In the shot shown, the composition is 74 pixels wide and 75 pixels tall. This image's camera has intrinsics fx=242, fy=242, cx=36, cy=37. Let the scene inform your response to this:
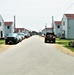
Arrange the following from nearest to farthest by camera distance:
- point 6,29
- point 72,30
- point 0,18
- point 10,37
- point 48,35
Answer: point 10,37 < point 48,35 < point 72,30 < point 0,18 < point 6,29

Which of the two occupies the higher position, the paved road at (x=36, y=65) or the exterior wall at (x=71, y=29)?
the exterior wall at (x=71, y=29)

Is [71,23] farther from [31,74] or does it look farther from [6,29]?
[31,74]

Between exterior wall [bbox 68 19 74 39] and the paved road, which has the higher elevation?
exterior wall [bbox 68 19 74 39]

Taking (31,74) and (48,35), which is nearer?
(31,74)

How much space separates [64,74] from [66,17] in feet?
192

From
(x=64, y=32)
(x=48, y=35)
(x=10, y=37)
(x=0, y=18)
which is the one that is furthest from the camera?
(x=0, y=18)

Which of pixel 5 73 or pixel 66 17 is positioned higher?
pixel 66 17

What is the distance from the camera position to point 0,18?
7756 cm

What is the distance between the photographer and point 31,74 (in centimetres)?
984

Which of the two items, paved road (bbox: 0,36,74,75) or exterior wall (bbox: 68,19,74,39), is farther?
exterior wall (bbox: 68,19,74,39)

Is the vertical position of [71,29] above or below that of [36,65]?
above

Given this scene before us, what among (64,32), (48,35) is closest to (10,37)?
(48,35)

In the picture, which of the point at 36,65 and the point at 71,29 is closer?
the point at 36,65

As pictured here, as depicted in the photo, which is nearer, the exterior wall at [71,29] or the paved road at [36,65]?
the paved road at [36,65]
